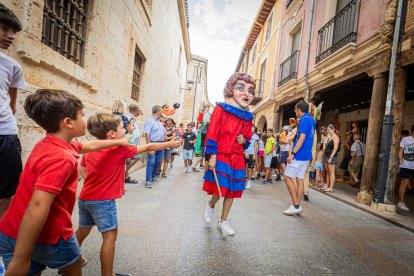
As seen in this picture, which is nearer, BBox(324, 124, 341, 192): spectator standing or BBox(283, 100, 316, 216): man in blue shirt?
BBox(283, 100, 316, 216): man in blue shirt

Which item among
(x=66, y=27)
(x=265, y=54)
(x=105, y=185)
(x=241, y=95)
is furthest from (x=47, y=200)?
(x=265, y=54)

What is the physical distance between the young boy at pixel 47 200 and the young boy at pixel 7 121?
34.5 inches

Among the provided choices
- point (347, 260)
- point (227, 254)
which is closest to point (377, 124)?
point (347, 260)

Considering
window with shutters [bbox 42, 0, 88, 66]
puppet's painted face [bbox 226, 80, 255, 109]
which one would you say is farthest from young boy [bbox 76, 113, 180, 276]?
window with shutters [bbox 42, 0, 88, 66]

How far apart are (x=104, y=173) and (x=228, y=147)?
1.54m

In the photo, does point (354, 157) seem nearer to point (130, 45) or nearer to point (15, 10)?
point (130, 45)

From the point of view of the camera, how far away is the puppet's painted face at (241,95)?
3.16m

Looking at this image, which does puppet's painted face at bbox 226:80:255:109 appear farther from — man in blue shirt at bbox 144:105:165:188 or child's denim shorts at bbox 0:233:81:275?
man in blue shirt at bbox 144:105:165:188

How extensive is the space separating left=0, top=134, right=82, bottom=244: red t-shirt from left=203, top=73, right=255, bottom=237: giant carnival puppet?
187 cm

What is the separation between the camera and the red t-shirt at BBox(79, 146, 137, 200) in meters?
1.83

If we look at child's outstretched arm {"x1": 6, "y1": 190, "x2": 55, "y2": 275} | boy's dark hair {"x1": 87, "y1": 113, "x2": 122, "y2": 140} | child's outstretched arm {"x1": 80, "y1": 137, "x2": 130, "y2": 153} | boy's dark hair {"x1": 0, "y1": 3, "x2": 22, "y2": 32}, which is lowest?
child's outstretched arm {"x1": 6, "y1": 190, "x2": 55, "y2": 275}

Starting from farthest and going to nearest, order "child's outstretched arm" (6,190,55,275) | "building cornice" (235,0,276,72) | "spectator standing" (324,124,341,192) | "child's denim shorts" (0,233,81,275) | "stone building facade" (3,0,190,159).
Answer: "building cornice" (235,0,276,72)
"spectator standing" (324,124,341,192)
"stone building facade" (3,0,190,159)
"child's denim shorts" (0,233,81,275)
"child's outstretched arm" (6,190,55,275)

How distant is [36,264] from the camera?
49.4 inches

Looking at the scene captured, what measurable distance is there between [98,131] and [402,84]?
556cm
